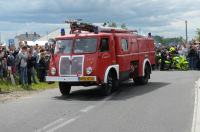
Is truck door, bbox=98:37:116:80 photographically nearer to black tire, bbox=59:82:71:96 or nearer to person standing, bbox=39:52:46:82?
black tire, bbox=59:82:71:96

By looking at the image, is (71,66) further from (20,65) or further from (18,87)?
(20,65)

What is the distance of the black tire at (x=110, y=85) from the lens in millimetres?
18281

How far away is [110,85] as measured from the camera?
18.7 m

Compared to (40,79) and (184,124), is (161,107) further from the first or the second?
(40,79)

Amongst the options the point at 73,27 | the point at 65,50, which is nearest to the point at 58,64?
the point at 65,50

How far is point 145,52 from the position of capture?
23.2 metres

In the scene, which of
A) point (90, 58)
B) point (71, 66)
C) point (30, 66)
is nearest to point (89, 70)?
point (90, 58)

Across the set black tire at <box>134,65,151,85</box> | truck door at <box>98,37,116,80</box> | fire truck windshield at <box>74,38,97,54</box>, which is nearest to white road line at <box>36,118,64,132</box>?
truck door at <box>98,37,116,80</box>

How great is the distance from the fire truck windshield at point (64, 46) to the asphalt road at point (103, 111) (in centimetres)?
164

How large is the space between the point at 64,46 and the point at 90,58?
1388 millimetres

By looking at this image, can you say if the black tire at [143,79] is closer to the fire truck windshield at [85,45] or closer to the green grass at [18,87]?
the green grass at [18,87]

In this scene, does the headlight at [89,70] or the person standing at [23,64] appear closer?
the headlight at [89,70]

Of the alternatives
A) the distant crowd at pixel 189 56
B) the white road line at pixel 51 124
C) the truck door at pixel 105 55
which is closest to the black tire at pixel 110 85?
the truck door at pixel 105 55

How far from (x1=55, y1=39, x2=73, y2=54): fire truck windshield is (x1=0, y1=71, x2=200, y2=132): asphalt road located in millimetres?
1637
